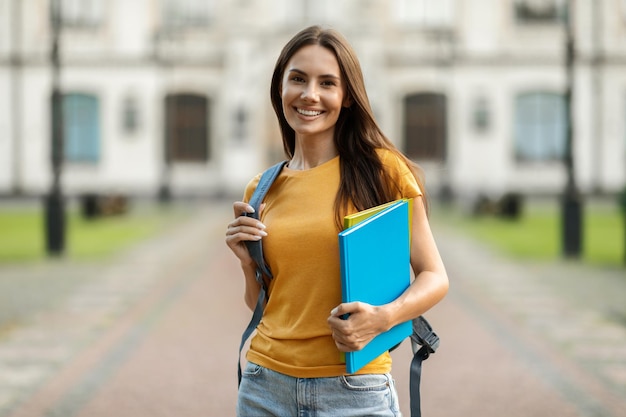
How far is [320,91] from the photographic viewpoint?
2486mm

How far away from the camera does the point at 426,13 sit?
98.8 ft

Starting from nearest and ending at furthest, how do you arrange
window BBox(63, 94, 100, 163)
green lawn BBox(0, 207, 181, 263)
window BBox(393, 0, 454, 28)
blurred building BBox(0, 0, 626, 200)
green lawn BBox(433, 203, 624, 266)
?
green lawn BBox(433, 203, 624, 266) → green lawn BBox(0, 207, 181, 263) → blurred building BBox(0, 0, 626, 200) → window BBox(63, 94, 100, 163) → window BBox(393, 0, 454, 28)

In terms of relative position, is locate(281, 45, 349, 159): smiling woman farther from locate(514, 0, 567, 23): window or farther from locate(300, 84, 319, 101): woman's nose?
locate(514, 0, 567, 23): window

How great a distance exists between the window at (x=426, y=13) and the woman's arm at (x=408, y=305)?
28.4m

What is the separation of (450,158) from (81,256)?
1759cm

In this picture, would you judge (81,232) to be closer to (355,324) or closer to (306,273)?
(306,273)

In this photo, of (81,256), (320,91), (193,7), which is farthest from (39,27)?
(320,91)

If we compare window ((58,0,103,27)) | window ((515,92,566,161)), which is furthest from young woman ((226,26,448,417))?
Answer: window ((58,0,103,27))

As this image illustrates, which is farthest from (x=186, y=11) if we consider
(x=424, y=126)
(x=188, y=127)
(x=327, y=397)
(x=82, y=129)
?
(x=327, y=397)

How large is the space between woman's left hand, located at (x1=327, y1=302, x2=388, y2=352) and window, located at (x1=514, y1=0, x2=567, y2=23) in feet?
95.6

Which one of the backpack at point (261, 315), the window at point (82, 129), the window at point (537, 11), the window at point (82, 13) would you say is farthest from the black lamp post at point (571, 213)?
the window at point (82, 13)

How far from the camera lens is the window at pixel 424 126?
29.9 meters

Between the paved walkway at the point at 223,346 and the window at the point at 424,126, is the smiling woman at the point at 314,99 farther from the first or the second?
the window at the point at 424,126

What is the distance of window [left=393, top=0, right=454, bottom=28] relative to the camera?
3003cm
